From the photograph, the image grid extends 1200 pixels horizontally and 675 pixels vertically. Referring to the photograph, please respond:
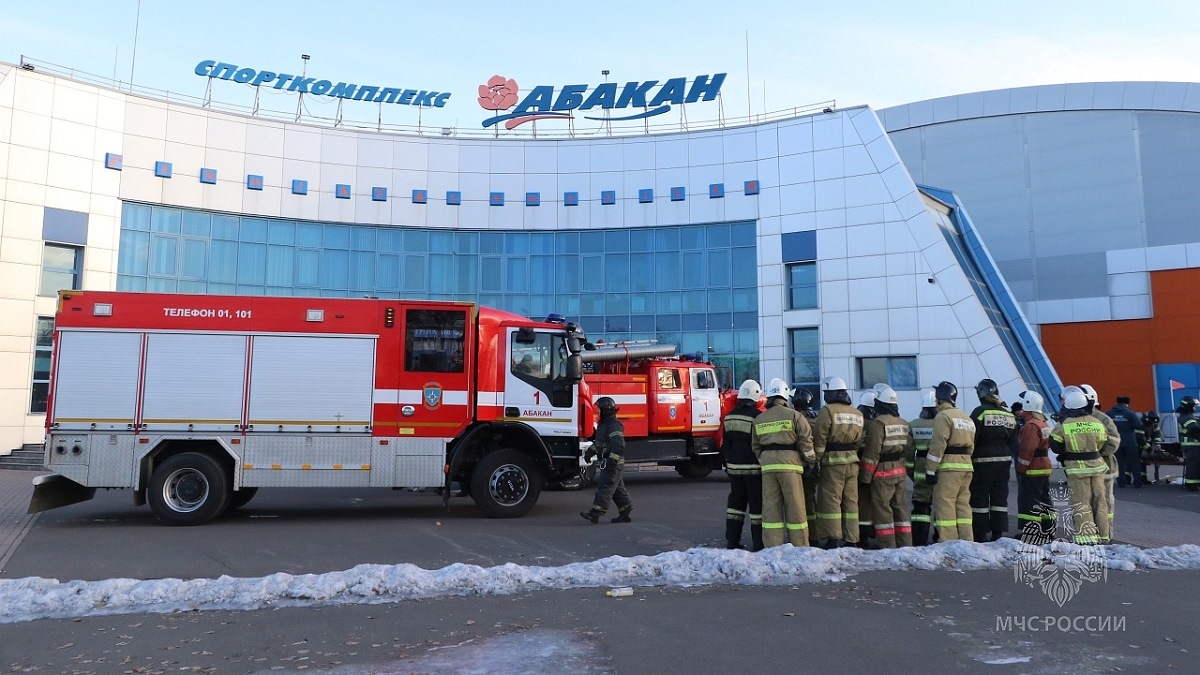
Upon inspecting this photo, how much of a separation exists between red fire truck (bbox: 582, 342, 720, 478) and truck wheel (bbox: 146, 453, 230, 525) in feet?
23.4

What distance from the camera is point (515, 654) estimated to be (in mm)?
4832

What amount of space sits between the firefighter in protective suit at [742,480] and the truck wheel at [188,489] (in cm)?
669

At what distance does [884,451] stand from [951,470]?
2.31 ft

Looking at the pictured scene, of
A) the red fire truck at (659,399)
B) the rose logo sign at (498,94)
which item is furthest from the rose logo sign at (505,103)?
the red fire truck at (659,399)

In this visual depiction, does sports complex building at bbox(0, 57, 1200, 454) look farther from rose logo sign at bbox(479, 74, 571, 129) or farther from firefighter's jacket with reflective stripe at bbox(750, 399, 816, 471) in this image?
firefighter's jacket with reflective stripe at bbox(750, 399, 816, 471)

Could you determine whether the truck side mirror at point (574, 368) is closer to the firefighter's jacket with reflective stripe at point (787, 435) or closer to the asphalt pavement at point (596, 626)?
the asphalt pavement at point (596, 626)

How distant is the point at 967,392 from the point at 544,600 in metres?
24.0

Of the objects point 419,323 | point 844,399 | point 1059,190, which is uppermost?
point 1059,190

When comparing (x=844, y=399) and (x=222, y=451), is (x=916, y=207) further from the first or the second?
(x=222, y=451)

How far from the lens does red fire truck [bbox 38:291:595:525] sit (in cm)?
1031

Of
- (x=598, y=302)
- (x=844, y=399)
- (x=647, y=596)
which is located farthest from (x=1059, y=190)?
(x=647, y=596)

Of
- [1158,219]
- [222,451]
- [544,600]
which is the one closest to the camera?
[544,600]

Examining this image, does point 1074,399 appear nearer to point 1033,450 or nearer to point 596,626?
point 1033,450

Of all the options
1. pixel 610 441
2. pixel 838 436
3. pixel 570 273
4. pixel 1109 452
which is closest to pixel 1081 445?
pixel 1109 452
